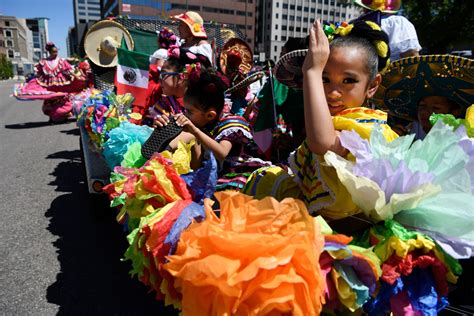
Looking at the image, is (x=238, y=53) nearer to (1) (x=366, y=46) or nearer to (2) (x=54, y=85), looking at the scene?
(1) (x=366, y=46)

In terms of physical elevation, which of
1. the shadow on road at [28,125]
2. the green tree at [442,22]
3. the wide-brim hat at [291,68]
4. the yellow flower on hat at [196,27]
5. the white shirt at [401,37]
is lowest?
the shadow on road at [28,125]

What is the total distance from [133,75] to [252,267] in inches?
123

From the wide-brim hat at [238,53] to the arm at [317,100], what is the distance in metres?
2.44

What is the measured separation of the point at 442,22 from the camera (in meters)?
15.5

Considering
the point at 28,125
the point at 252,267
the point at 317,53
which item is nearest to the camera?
the point at 252,267

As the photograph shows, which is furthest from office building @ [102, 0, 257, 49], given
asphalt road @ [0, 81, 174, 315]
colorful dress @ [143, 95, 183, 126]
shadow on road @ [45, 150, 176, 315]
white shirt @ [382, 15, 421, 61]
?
colorful dress @ [143, 95, 183, 126]

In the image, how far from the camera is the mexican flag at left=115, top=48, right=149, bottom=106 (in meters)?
3.59

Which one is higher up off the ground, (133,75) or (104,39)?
(104,39)

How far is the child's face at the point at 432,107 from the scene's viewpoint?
1915 mm

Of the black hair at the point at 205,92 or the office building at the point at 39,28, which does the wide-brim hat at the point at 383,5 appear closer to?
the black hair at the point at 205,92

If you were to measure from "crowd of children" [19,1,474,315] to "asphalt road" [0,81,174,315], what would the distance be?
3.87ft

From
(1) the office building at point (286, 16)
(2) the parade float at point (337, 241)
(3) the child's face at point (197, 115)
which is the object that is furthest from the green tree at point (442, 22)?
(1) the office building at point (286, 16)

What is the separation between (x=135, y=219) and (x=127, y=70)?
238 centimetres

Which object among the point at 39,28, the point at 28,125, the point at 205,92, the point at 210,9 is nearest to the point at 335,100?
the point at 205,92
